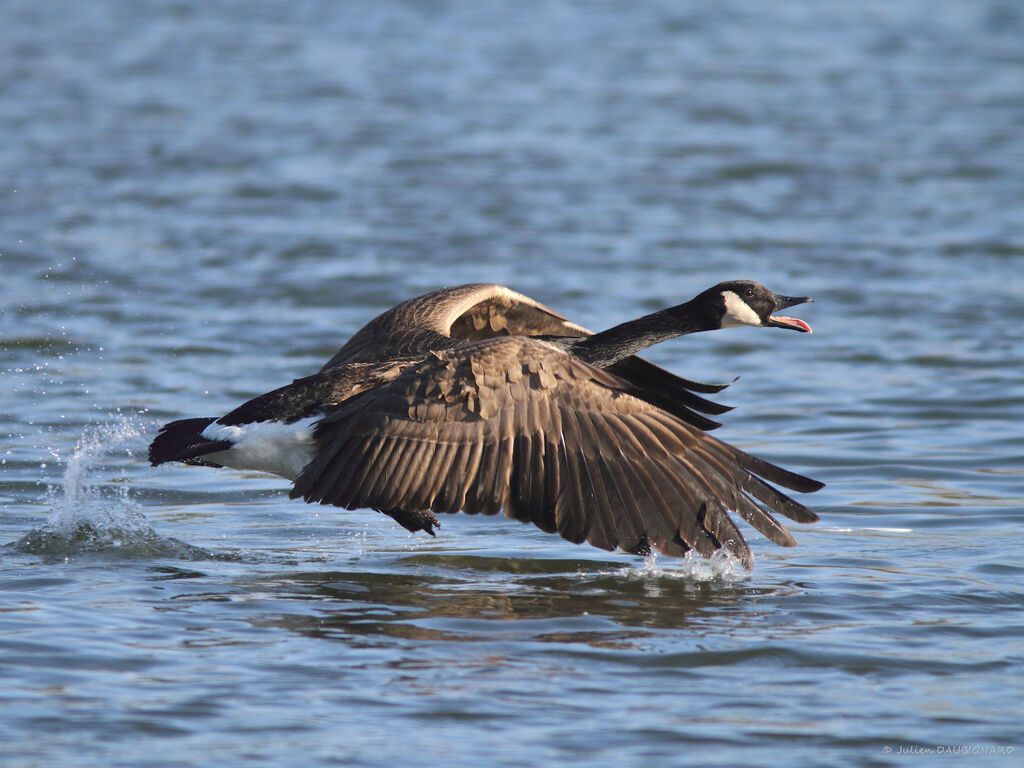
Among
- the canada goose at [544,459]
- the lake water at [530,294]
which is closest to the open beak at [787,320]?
the lake water at [530,294]

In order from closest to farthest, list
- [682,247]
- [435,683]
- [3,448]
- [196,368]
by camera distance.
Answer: [435,683] → [3,448] → [196,368] → [682,247]

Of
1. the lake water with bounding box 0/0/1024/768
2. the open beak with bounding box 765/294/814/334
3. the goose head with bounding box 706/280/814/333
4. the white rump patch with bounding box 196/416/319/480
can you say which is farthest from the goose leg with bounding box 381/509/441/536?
the open beak with bounding box 765/294/814/334

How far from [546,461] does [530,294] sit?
7.25m

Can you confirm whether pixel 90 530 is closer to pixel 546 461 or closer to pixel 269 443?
pixel 269 443

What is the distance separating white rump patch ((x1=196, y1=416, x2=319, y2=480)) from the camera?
7387 mm

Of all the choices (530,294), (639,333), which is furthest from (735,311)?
(530,294)

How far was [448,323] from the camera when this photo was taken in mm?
8672

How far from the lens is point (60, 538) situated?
301 inches

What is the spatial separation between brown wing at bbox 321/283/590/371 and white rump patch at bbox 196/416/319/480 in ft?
3.39

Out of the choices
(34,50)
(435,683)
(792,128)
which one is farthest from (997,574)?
(34,50)

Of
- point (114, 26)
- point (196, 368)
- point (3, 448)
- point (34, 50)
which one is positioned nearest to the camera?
point (3, 448)

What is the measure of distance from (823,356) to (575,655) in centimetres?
706

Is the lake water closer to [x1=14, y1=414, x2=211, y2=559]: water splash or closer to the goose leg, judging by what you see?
[x1=14, y1=414, x2=211, y2=559]: water splash

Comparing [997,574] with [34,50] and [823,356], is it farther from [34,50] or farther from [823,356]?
[34,50]
